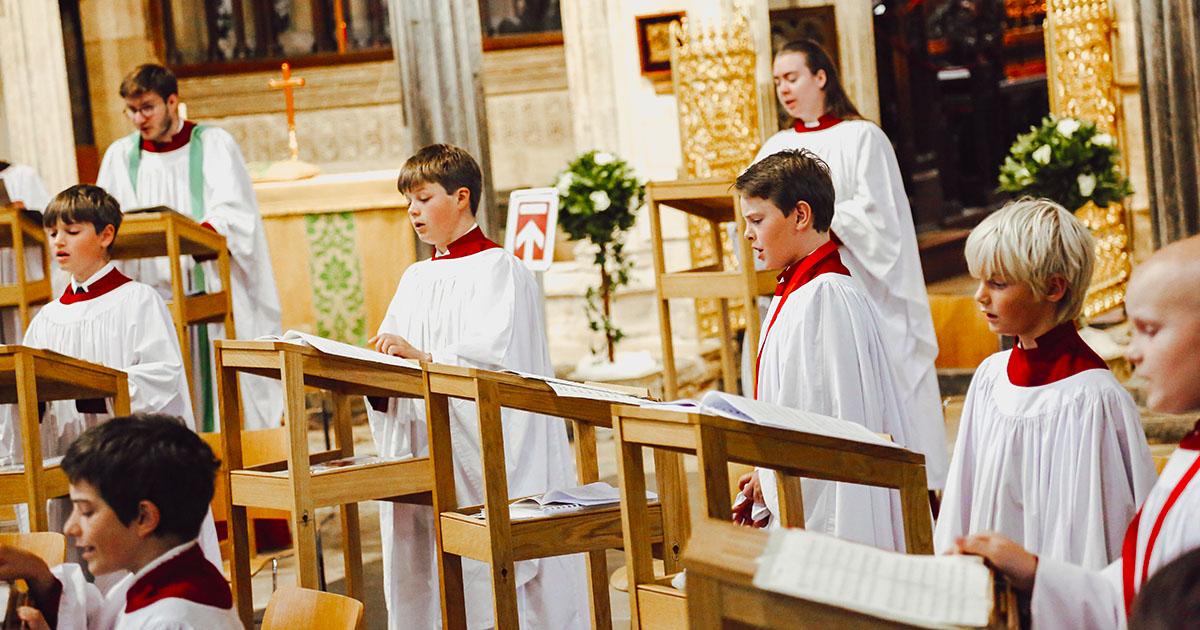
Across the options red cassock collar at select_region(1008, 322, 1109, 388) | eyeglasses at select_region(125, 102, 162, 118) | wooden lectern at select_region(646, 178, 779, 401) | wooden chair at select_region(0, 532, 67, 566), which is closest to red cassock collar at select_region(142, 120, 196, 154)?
eyeglasses at select_region(125, 102, 162, 118)

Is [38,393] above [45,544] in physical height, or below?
above

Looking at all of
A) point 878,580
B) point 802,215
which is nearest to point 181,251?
point 802,215

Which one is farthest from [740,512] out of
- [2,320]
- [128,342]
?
[2,320]

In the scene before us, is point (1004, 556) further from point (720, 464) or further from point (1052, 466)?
point (1052, 466)

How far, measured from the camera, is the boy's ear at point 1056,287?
2.61 metres

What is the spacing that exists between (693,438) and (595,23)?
7463 millimetres

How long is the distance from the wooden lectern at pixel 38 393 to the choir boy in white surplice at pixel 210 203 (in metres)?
2.03

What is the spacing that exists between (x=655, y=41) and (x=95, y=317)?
530cm

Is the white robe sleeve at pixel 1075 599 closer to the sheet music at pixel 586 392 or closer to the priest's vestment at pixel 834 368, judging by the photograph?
the sheet music at pixel 586 392

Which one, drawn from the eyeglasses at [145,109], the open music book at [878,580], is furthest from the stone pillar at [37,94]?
the open music book at [878,580]

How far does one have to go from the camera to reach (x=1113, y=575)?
80.2 inches

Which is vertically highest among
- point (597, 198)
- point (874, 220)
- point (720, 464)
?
point (597, 198)

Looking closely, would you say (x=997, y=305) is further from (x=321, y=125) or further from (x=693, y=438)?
(x=321, y=125)

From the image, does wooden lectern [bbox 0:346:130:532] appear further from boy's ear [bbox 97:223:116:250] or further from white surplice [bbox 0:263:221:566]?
boy's ear [bbox 97:223:116:250]
